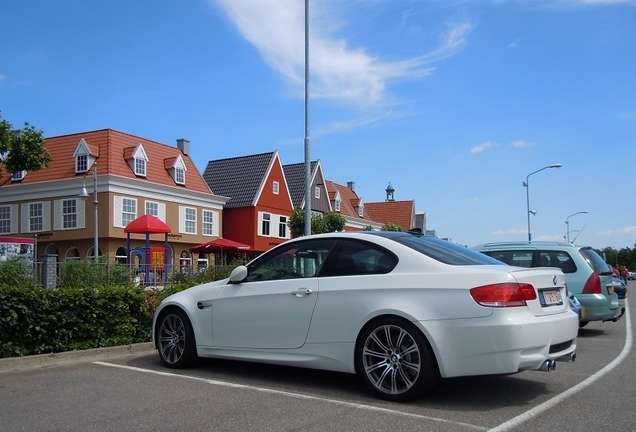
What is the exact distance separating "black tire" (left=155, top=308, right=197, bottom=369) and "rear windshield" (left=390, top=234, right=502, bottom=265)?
2767mm

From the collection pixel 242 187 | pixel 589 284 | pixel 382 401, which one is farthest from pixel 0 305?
pixel 242 187

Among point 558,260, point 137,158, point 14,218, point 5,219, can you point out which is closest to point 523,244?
point 558,260

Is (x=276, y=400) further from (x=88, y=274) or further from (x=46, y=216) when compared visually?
(x=46, y=216)

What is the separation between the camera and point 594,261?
11.5m

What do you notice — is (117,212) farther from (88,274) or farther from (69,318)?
(69,318)

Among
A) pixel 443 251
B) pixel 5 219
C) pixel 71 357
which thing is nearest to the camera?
pixel 443 251

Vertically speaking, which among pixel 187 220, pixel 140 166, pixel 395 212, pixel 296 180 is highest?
pixel 296 180

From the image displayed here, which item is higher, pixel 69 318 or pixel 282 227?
pixel 282 227

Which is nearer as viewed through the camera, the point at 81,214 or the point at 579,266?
the point at 579,266

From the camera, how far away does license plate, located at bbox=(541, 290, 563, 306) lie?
5.82 m

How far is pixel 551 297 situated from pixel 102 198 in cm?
3164

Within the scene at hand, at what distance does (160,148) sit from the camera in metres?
40.7

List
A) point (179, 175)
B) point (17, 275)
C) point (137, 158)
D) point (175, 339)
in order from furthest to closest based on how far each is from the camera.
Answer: point (179, 175)
point (137, 158)
point (17, 275)
point (175, 339)

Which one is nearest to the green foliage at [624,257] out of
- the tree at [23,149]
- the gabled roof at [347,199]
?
the gabled roof at [347,199]
